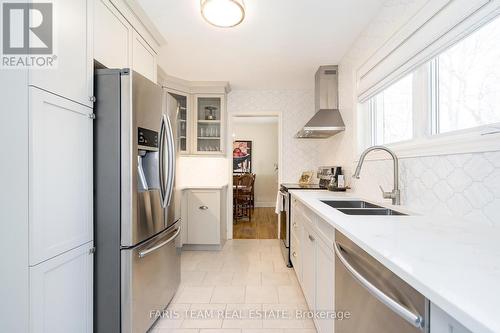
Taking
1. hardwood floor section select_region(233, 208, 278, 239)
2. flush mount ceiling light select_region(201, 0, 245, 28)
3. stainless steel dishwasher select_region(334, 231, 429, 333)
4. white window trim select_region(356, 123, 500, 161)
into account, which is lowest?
hardwood floor section select_region(233, 208, 278, 239)

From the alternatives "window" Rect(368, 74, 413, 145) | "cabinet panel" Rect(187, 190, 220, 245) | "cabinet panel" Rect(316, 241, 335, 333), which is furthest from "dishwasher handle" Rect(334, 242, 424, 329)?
"cabinet panel" Rect(187, 190, 220, 245)

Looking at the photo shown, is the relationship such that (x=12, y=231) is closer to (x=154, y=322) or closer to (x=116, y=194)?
(x=116, y=194)

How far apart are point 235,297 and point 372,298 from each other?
1540 millimetres

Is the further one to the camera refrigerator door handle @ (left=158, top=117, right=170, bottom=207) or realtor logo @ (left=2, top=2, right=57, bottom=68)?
refrigerator door handle @ (left=158, top=117, right=170, bottom=207)

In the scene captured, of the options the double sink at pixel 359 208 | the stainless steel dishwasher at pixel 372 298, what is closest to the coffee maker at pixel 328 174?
the double sink at pixel 359 208

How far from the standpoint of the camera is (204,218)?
10.3ft

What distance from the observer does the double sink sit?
4.83 feet

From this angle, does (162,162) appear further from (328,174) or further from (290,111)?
(290,111)

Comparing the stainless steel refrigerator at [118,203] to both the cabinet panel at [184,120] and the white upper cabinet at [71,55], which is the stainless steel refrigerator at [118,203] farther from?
the cabinet panel at [184,120]

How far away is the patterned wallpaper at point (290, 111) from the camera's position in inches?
147

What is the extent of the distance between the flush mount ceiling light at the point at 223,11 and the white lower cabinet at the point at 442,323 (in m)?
1.90

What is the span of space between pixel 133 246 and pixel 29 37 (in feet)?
3.74

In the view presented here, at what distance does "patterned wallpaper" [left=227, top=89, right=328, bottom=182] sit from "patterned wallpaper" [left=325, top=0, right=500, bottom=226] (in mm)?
1328

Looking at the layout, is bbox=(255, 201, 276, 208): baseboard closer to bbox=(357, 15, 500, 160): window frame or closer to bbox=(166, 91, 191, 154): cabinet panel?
bbox=(166, 91, 191, 154): cabinet panel
